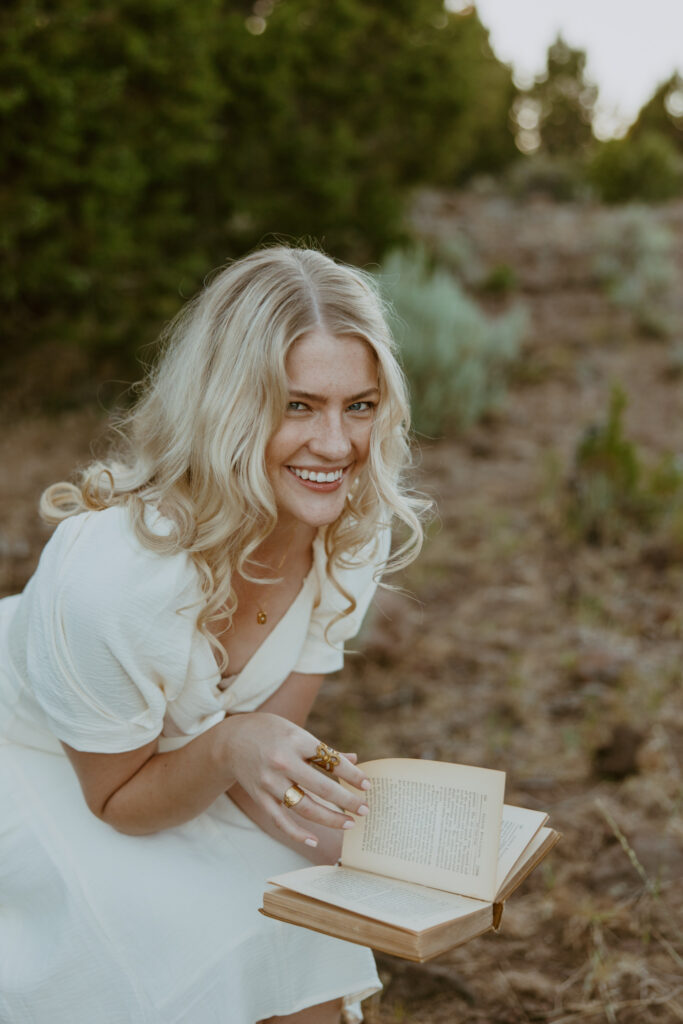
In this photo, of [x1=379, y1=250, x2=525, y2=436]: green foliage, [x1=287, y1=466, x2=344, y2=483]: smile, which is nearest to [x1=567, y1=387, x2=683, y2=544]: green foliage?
[x1=379, y1=250, x2=525, y2=436]: green foliage

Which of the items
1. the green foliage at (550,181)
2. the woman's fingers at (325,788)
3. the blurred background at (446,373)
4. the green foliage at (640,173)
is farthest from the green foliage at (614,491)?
the green foliage at (550,181)

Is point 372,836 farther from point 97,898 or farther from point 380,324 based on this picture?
point 380,324

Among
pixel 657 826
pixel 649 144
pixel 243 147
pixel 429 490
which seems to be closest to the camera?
pixel 657 826

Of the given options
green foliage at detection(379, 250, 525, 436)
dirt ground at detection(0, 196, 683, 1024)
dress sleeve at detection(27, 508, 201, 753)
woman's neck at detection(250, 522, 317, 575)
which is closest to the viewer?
dress sleeve at detection(27, 508, 201, 753)

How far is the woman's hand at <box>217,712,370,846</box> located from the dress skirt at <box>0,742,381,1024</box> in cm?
30

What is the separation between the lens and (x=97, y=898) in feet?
5.28

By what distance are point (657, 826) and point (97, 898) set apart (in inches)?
67.0

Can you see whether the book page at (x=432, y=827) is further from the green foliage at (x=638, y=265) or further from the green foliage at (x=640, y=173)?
the green foliage at (x=640, y=173)

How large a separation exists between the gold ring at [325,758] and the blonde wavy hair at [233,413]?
0.92 feet

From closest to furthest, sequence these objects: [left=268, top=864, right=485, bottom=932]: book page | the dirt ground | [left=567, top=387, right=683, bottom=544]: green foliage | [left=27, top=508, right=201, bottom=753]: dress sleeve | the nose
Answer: [left=268, top=864, right=485, bottom=932]: book page
[left=27, top=508, right=201, bottom=753]: dress sleeve
the nose
the dirt ground
[left=567, top=387, right=683, bottom=544]: green foliage

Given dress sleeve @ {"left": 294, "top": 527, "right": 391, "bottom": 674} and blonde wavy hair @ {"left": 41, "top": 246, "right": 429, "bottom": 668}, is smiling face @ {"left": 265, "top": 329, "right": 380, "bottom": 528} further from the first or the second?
dress sleeve @ {"left": 294, "top": 527, "right": 391, "bottom": 674}

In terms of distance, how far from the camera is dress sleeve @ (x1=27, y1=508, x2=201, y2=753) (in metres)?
1.56

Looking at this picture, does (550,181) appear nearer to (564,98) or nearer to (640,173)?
(640,173)

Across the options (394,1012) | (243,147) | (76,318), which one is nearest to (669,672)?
(394,1012)
